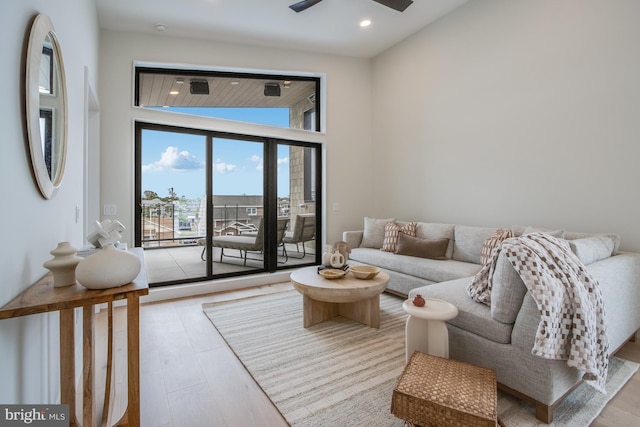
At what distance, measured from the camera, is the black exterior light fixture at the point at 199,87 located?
4241 mm

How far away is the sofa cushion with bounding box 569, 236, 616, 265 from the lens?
1984mm

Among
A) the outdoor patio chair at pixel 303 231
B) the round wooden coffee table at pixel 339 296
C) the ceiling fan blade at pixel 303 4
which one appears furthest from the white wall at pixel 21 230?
the outdoor patio chair at pixel 303 231

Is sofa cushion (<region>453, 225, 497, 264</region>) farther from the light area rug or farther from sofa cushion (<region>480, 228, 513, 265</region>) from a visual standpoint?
the light area rug

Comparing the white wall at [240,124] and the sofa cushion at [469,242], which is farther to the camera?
the white wall at [240,124]

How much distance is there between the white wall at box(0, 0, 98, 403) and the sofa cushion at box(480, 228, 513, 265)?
336cm

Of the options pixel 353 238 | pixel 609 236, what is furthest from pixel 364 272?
pixel 609 236

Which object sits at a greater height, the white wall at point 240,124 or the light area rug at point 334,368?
the white wall at point 240,124

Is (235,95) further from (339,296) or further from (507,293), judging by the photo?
(507,293)

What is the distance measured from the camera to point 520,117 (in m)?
3.35

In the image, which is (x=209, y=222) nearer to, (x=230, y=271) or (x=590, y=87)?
(x=230, y=271)

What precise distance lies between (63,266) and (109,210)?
2.59 meters

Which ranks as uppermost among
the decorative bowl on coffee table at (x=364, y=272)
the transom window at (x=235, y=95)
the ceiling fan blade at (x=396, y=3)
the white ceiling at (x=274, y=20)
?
the white ceiling at (x=274, y=20)

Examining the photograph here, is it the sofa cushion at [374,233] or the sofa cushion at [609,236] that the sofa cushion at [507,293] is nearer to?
the sofa cushion at [609,236]

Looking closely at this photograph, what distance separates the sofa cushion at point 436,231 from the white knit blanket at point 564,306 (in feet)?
6.35
